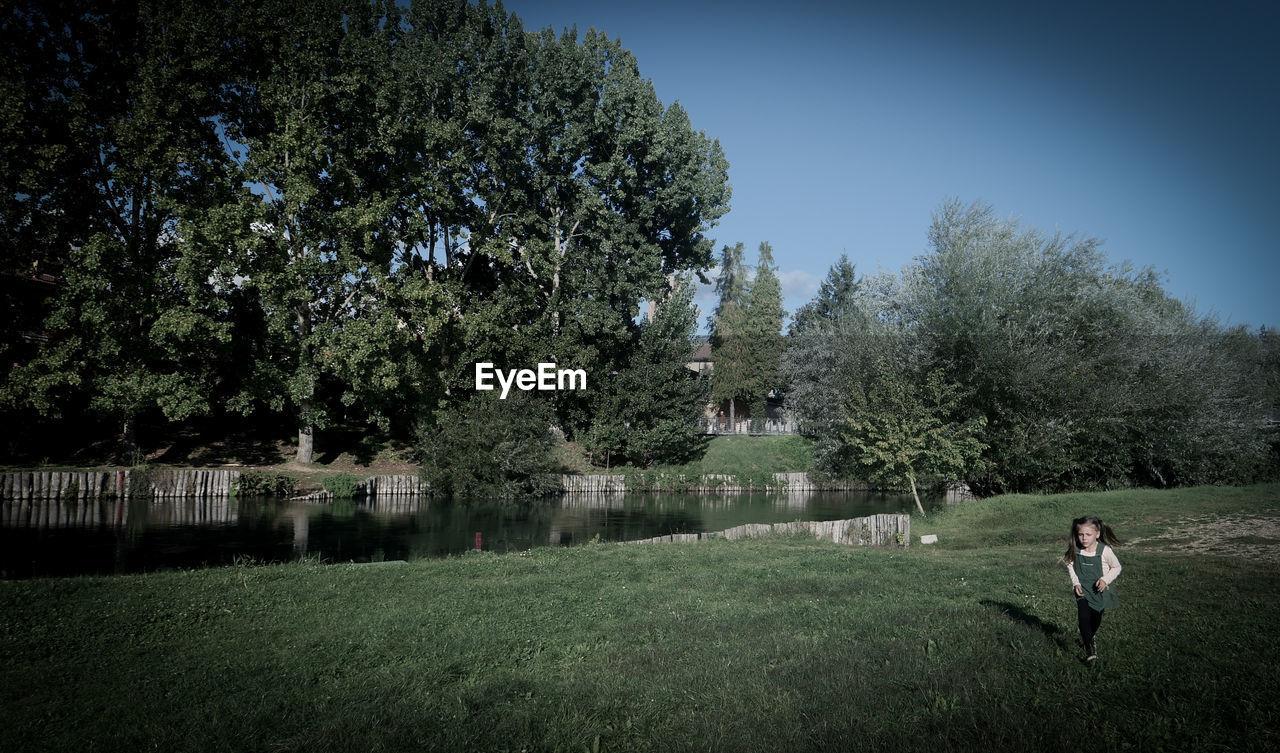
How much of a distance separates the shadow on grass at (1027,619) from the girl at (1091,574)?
622mm

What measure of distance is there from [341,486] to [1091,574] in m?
32.6

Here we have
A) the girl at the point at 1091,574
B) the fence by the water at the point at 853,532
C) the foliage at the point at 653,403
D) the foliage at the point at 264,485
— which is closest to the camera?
the girl at the point at 1091,574

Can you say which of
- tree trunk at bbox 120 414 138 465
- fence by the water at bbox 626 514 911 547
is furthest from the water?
fence by the water at bbox 626 514 911 547

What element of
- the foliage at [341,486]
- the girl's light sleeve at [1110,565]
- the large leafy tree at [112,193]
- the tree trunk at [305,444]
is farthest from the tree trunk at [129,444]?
the girl's light sleeve at [1110,565]

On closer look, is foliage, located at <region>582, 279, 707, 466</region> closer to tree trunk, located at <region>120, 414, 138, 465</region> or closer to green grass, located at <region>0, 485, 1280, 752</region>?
tree trunk, located at <region>120, 414, 138, 465</region>

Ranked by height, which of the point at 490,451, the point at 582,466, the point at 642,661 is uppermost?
the point at 490,451

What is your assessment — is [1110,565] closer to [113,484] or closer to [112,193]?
[113,484]

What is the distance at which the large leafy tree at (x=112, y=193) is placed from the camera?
2975 centimetres

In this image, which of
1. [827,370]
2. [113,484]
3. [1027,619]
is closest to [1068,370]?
[827,370]

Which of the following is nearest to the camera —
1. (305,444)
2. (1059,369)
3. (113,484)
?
(1059,369)

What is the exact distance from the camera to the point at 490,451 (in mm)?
34656

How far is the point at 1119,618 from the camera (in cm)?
949

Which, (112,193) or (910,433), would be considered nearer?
(910,433)

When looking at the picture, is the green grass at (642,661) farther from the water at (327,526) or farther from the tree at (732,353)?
the tree at (732,353)
